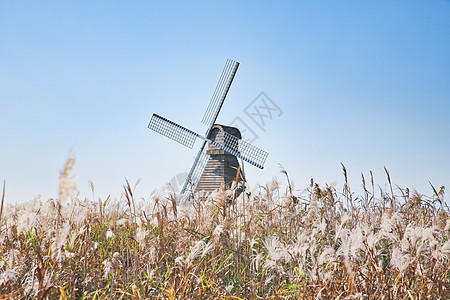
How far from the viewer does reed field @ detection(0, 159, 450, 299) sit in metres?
2.84

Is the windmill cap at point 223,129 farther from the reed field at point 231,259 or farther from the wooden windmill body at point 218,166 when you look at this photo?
the reed field at point 231,259

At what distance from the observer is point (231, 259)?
402cm

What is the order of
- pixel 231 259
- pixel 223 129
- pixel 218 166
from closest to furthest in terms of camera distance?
pixel 231 259
pixel 218 166
pixel 223 129

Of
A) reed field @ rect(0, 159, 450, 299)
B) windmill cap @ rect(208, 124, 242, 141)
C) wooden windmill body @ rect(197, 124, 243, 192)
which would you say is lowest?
reed field @ rect(0, 159, 450, 299)

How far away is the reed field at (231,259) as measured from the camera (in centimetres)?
284

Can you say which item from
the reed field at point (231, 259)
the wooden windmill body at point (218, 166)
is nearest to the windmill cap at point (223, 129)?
the wooden windmill body at point (218, 166)

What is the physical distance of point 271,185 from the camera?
475 cm

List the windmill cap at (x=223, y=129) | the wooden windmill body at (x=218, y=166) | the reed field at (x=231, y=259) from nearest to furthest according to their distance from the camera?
the reed field at (x=231, y=259), the wooden windmill body at (x=218, y=166), the windmill cap at (x=223, y=129)

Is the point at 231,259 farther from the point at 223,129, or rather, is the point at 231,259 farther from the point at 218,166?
the point at 223,129

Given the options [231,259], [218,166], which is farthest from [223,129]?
[231,259]

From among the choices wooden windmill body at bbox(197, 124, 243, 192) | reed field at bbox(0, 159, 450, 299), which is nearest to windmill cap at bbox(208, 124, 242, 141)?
wooden windmill body at bbox(197, 124, 243, 192)

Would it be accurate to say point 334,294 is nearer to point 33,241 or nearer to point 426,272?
point 426,272

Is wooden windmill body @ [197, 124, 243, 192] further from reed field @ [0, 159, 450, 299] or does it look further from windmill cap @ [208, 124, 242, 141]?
reed field @ [0, 159, 450, 299]

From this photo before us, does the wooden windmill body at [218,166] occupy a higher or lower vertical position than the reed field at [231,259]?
higher
